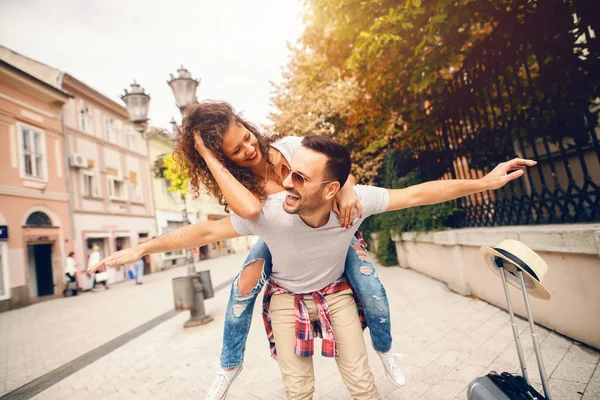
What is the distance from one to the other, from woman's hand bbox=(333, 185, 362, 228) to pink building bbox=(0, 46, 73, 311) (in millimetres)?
16158

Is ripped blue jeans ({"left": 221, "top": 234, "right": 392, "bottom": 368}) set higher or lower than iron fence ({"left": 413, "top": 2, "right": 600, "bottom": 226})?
lower

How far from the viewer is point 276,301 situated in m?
2.17

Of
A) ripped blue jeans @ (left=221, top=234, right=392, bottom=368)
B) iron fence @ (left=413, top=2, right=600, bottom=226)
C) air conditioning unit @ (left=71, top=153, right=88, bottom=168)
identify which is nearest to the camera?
ripped blue jeans @ (left=221, top=234, right=392, bottom=368)

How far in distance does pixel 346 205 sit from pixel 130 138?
2477 centimetres

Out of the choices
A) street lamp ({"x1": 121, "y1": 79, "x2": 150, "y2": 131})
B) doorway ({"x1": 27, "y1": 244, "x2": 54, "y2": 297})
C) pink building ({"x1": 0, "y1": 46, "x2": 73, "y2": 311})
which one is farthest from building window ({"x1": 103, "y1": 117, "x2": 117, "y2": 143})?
street lamp ({"x1": 121, "y1": 79, "x2": 150, "y2": 131})

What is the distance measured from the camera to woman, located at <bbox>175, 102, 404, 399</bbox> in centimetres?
214

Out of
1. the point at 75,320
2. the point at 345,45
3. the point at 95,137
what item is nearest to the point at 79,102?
the point at 95,137

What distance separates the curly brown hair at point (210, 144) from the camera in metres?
2.36

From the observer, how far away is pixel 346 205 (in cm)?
186

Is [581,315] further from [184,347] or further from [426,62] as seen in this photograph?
[184,347]

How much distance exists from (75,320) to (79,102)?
48.9ft

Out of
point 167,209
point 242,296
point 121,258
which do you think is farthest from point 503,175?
point 167,209

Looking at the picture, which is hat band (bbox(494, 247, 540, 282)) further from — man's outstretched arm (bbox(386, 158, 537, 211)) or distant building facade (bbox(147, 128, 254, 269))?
distant building facade (bbox(147, 128, 254, 269))

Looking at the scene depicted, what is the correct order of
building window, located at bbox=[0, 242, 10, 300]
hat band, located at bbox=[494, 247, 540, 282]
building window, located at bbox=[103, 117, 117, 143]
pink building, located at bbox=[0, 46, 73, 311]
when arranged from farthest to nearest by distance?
building window, located at bbox=[103, 117, 117, 143] → pink building, located at bbox=[0, 46, 73, 311] → building window, located at bbox=[0, 242, 10, 300] → hat band, located at bbox=[494, 247, 540, 282]
